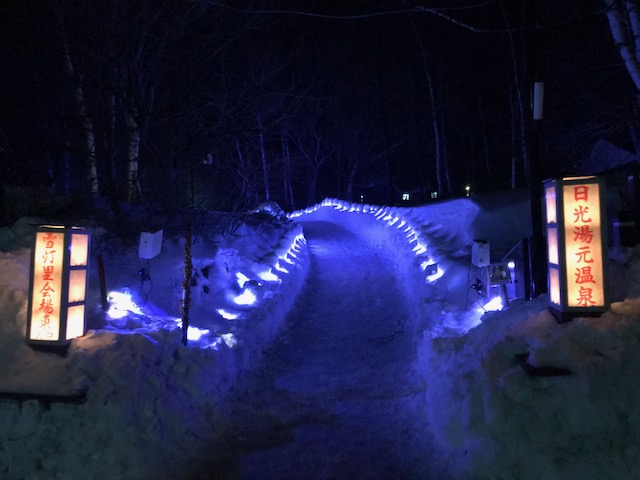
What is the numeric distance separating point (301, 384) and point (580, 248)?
509 centimetres

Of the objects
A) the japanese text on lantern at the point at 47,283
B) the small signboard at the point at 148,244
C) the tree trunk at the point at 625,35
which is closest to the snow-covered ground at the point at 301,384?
the japanese text on lantern at the point at 47,283

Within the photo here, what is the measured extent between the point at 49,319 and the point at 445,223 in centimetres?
1179

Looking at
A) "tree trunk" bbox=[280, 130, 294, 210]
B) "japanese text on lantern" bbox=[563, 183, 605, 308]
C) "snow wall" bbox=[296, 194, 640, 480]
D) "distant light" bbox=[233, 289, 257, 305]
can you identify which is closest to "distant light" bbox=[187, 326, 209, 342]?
"distant light" bbox=[233, 289, 257, 305]

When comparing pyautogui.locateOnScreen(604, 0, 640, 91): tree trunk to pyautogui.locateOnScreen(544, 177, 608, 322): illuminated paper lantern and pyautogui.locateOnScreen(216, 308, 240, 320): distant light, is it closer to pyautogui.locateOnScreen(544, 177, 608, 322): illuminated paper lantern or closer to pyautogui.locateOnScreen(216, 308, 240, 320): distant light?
pyautogui.locateOnScreen(544, 177, 608, 322): illuminated paper lantern

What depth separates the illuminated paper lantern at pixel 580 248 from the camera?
5781mm

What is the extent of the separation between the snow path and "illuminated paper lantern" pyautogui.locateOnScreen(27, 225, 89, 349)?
2733mm

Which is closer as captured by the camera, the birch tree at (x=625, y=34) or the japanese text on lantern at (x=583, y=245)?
the japanese text on lantern at (x=583, y=245)

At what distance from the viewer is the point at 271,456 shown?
5957mm

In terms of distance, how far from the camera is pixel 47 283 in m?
6.36

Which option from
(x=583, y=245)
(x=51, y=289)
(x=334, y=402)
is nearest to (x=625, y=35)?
(x=583, y=245)

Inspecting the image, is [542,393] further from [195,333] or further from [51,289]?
[51,289]

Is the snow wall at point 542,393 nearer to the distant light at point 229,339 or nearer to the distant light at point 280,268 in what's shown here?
the distant light at point 229,339

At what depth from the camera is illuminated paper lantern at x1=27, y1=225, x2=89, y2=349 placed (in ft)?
20.7

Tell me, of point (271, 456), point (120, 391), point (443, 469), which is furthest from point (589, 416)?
point (120, 391)
